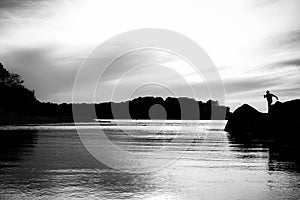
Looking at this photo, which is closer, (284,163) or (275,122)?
(284,163)

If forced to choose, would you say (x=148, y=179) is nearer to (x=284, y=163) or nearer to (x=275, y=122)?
(x=284, y=163)

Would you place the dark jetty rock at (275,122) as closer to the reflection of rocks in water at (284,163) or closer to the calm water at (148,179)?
the reflection of rocks in water at (284,163)

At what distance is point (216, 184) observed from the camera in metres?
26.3

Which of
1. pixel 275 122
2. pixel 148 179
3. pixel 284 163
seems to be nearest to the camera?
pixel 148 179

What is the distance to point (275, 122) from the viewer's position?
7062 centimetres

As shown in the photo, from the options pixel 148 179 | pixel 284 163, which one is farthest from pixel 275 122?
pixel 148 179

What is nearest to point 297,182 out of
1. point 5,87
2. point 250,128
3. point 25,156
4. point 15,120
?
point 25,156

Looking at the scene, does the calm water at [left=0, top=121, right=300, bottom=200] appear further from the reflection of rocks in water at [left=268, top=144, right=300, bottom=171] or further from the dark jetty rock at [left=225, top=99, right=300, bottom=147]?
the dark jetty rock at [left=225, top=99, right=300, bottom=147]

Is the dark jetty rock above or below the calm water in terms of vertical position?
above

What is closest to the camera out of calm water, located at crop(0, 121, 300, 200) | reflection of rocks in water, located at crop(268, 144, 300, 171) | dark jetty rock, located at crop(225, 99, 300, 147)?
calm water, located at crop(0, 121, 300, 200)

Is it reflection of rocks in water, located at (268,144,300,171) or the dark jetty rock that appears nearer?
reflection of rocks in water, located at (268,144,300,171)

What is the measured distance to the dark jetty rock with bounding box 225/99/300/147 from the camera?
6316 cm

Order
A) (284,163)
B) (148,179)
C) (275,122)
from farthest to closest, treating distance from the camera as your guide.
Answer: (275,122) < (284,163) < (148,179)

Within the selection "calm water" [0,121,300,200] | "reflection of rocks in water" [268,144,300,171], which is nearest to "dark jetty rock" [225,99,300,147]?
"reflection of rocks in water" [268,144,300,171]
